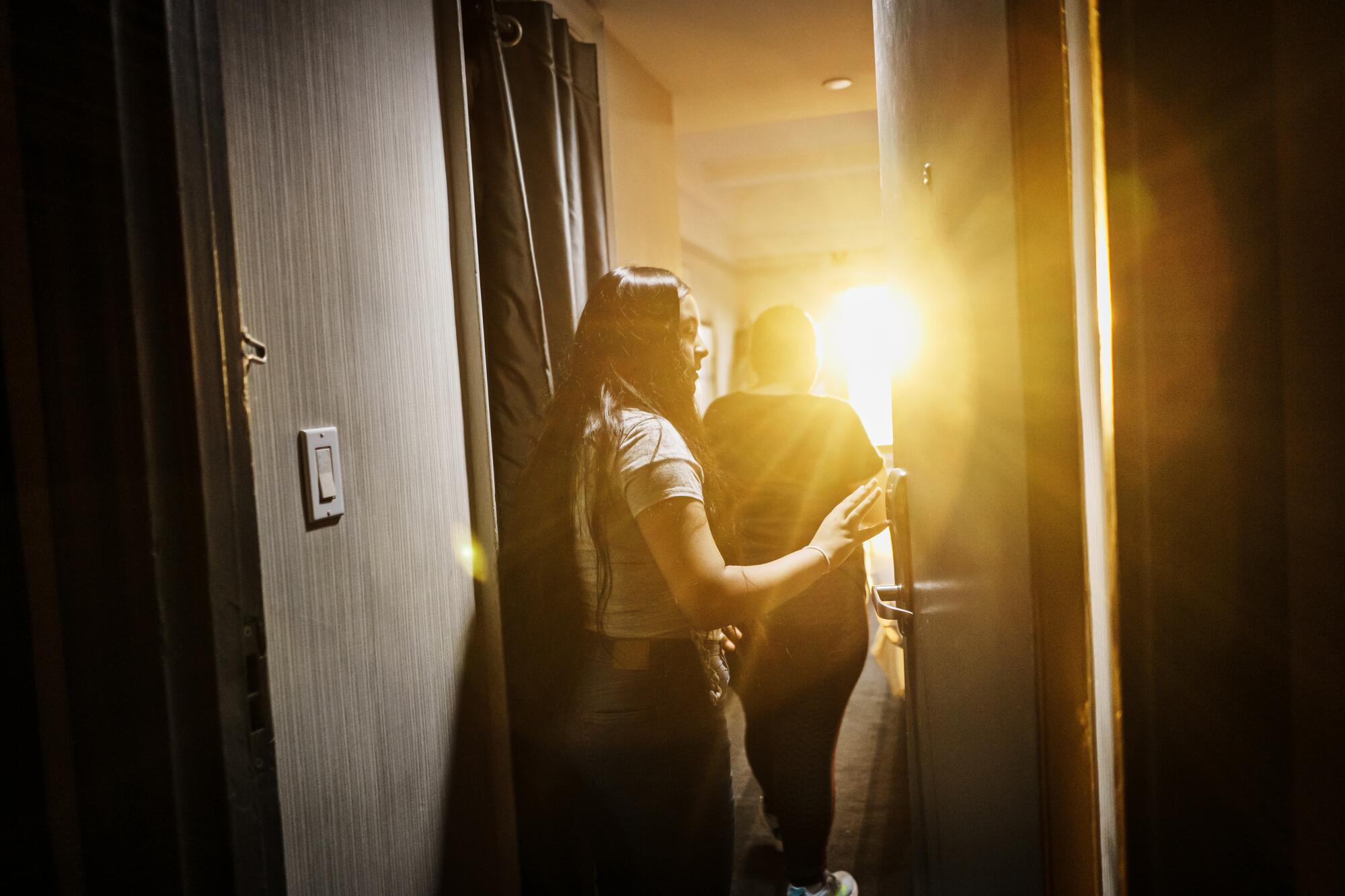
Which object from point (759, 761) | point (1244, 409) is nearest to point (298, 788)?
point (1244, 409)

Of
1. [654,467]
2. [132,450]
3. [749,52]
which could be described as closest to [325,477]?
[132,450]

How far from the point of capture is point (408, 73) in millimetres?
1207

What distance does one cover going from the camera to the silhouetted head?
2.01m

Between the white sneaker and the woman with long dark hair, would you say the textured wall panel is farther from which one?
the white sneaker

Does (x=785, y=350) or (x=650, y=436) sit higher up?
(x=785, y=350)

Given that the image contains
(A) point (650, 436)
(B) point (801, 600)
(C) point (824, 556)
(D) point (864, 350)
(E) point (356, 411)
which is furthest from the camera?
(D) point (864, 350)

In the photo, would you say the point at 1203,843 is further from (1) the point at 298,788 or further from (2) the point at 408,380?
(2) the point at 408,380

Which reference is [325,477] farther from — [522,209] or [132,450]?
[522,209]

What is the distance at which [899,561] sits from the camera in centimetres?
112

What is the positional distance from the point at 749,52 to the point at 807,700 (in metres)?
2.07

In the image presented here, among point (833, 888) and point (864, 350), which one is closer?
point (833, 888)

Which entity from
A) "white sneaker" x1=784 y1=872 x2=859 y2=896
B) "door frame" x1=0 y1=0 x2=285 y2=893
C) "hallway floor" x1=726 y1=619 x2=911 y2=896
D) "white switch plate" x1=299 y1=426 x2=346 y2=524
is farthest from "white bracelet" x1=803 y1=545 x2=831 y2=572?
"hallway floor" x1=726 y1=619 x2=911 y2=896

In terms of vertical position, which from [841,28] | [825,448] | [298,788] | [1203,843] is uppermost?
[841,28]

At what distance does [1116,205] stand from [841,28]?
7.74ft
